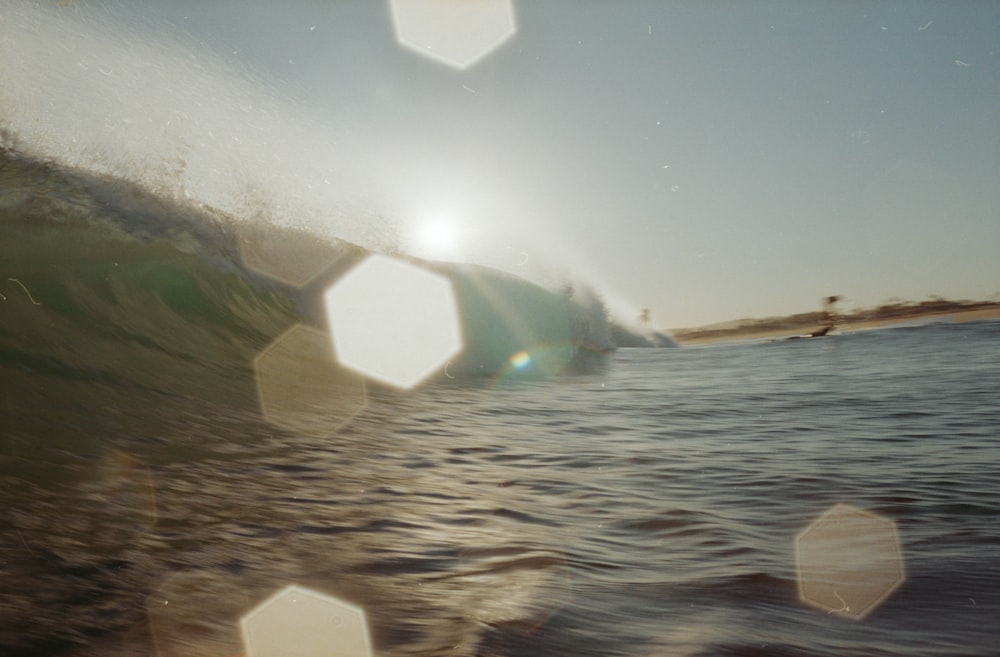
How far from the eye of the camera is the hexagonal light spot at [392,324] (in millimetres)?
10742

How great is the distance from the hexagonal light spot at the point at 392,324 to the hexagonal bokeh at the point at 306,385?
493mm

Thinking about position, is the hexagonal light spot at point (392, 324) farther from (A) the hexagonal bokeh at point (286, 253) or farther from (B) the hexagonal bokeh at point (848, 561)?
(B) the hexagonal bokeh at point (848, 561)

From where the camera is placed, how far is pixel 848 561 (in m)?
2.47

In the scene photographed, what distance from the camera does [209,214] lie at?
10.7m

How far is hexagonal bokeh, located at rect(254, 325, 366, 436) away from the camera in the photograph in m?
5.52

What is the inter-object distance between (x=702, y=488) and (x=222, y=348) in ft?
19.2

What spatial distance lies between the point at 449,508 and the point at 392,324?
10133mm

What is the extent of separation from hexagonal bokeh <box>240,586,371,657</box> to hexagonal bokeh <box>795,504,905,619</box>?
138 cm

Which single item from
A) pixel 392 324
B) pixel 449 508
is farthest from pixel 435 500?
pixel 392 324

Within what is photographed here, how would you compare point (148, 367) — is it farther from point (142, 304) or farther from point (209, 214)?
point (209, 214)

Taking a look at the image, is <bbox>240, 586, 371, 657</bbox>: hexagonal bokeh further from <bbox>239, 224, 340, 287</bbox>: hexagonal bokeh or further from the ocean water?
<bbox>239, 224, 340, 287</bbox>: hexagonal bokeh

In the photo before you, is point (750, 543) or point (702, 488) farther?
point (702, 488)

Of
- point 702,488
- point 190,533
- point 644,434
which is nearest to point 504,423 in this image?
point 644,434

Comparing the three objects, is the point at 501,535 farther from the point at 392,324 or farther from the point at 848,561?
the point at 392,324
